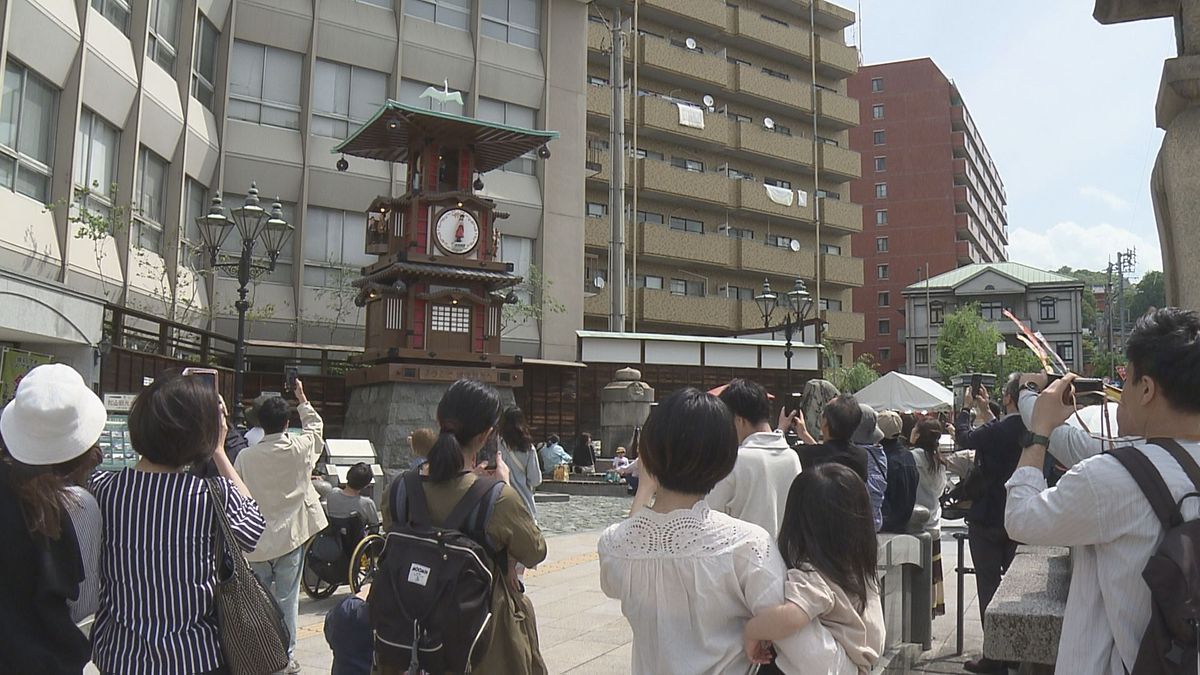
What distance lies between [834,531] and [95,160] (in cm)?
2154

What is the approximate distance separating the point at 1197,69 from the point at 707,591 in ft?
11.3

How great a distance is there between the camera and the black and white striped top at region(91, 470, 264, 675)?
286 centimetres

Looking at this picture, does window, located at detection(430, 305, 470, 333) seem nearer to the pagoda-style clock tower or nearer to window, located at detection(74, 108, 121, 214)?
the pagoda-style clock tower

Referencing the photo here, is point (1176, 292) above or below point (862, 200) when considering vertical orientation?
below

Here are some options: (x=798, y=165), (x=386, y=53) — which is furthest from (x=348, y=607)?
(x=798, y=165)

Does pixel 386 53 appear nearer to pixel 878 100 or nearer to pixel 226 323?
pixel 226 323

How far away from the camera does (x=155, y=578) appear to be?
113 inches

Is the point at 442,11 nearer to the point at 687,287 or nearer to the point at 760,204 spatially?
the point at 687,287

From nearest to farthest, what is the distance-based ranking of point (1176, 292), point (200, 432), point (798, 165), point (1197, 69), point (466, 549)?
1. point (200, 432)
2. point (466, 549)
3. point (1197, 69)
4. point (1176, 292)
5. point (798, 165)

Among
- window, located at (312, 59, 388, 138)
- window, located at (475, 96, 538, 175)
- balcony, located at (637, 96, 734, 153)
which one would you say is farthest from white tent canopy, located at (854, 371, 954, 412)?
balcony, located at (637, 96, 734, 153)

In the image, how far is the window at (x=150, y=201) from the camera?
72.1 ft

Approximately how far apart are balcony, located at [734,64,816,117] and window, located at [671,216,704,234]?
6945mm

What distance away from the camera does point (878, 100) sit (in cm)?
7056

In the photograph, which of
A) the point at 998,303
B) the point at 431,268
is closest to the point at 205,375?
the point at 431,268
